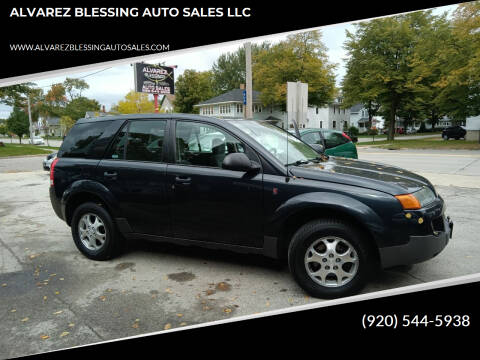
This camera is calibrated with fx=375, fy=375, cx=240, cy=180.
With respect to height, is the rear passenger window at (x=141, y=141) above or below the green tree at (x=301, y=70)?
below

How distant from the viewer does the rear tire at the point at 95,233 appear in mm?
4701

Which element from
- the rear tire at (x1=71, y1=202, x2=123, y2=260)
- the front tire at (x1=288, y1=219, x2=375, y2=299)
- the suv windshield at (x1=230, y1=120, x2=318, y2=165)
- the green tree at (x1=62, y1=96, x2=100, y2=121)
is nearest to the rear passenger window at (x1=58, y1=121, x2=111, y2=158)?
the rear tire at (x1=71, y1=202, x2=123, y2=260)

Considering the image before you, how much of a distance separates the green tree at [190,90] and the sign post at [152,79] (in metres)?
37.4

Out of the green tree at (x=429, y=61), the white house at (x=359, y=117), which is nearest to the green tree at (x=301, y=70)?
the green tree at (x=429, y=61)

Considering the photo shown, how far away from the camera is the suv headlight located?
3336 mm

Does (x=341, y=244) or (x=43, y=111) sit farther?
(x=43, y=111)

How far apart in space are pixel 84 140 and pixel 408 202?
3957 millimetres

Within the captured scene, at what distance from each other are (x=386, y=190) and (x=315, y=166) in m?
0.82

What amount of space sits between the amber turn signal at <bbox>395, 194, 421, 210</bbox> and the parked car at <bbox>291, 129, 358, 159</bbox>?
7.32m

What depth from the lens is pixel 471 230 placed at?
5.68 m

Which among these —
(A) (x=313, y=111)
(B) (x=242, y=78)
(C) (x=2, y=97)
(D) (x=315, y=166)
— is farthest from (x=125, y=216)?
(B) (x=242, y=78)

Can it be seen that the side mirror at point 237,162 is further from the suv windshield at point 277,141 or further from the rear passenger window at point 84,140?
the rear passenger window at point 84,140

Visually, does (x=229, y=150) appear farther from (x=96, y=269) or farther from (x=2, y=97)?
(x=2, y=97)

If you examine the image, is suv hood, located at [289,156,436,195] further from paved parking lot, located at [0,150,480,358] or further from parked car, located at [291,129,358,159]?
parked car, located at [291,129,358,159]
